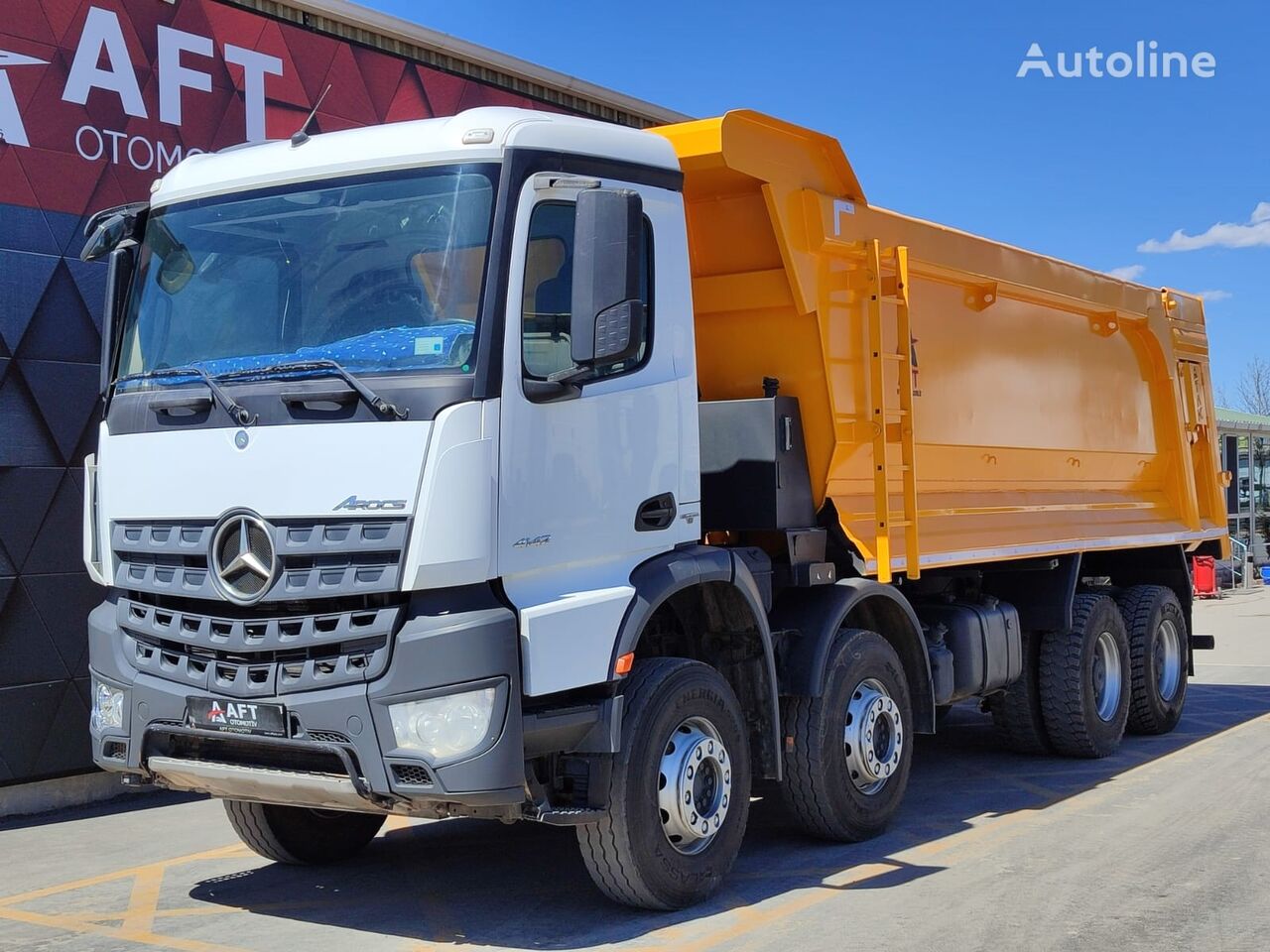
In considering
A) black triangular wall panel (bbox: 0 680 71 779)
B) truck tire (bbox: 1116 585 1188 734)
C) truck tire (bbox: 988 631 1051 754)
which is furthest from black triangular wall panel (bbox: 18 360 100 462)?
truck tire (bbox: 1116 585 1188 734)

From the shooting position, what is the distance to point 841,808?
7227 millimetres

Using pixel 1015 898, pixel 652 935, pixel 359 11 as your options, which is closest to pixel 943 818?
pixel 1015 898

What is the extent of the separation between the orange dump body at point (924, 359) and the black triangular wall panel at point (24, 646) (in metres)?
4.69

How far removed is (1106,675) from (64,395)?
25.2ft

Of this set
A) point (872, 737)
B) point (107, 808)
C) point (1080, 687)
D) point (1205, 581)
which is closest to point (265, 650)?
point (872, 737)

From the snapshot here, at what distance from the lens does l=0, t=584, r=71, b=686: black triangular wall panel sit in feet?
29.3

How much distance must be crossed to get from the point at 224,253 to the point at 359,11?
572cm

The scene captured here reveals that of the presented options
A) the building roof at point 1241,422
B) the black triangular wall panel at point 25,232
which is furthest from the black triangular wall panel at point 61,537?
the building roof at point 1241,422

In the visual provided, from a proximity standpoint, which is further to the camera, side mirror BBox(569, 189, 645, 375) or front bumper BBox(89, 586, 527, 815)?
side mirror BBox(569, 189, 645, 375)

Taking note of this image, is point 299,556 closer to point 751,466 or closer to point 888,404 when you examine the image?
point 751,466

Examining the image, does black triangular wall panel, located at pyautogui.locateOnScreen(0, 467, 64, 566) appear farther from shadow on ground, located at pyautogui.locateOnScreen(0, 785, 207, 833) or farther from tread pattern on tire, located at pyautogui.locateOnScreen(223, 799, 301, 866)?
tread pattern on tire, located at pyautogui.locateOnScreen(223, 799, 301, 866)

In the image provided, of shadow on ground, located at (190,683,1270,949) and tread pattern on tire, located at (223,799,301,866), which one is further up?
tread pattern on tire, located at (223,799,301,866)

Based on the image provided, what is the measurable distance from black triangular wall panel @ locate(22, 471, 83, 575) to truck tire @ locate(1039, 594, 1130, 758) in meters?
6.71

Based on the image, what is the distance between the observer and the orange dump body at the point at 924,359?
733 cm
